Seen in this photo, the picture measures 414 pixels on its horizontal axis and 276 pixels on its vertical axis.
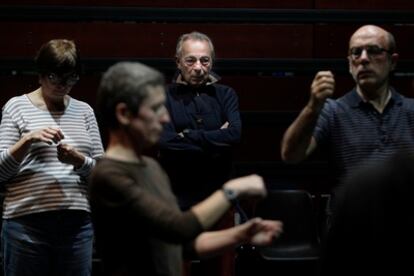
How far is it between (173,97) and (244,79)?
112cm

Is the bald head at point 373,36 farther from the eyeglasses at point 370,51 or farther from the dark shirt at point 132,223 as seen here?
the dark shirt at point 132,223

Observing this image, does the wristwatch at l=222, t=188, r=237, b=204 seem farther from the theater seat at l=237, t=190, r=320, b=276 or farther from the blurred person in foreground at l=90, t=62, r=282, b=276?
the theater seat at l=237, t=190, r=320, b=276

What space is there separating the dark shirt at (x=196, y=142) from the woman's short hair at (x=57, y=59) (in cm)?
66

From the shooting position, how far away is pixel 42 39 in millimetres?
4777

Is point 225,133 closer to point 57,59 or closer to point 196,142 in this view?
point 196,142

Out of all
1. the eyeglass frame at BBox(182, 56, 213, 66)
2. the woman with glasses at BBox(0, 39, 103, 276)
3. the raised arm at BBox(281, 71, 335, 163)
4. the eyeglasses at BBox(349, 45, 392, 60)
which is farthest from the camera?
the eyeglass frame at BBox(182, 56, 213, 66)

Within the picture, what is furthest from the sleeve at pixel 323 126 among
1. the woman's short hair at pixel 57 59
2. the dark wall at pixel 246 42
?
the dark wall at pixel 246 42

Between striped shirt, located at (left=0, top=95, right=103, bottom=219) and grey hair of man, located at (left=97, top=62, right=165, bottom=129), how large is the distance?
1.30 m

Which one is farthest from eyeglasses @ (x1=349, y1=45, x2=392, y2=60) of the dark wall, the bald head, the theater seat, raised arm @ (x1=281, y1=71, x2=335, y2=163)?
the dark wall

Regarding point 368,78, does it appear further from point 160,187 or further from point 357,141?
point 160,187

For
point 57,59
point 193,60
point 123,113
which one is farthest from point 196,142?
point 123,113

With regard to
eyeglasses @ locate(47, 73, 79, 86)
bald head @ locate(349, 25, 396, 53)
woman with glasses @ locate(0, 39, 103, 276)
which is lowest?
woman with glasses @ locate(0, 39, 103, 276)

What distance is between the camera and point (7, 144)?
333 cm

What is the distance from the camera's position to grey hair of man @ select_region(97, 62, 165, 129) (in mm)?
2020
